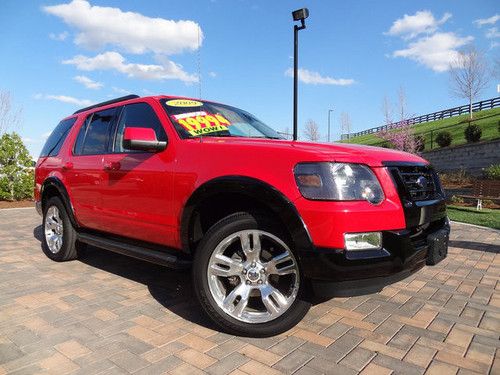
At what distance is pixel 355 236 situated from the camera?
2.50 meters

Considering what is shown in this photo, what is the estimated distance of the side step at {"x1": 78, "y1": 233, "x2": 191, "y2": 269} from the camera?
3.23 meters

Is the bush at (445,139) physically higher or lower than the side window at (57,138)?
higher

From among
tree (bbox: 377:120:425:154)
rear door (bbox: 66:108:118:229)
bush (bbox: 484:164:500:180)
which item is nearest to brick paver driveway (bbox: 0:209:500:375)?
rear door (bbox: 66:108:118:229)

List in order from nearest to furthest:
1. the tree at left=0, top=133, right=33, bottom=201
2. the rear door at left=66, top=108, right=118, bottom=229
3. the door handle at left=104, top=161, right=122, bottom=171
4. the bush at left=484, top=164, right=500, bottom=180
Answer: the door handle at left=104, top=161, right=122, bottom=171, the rear door at left=66, top=108, right=118, bottom=229, the tree at left=0, top=133, right=33, bottom=201, the bush at left=484, top=164, right=500, bottom=180

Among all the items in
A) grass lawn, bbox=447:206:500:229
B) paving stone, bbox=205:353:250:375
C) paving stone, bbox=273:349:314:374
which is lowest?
grass lawn, bbox=447:206:500:229

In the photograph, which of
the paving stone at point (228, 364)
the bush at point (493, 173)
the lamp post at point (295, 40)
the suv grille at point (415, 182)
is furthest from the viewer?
the bush at point (493, 173)

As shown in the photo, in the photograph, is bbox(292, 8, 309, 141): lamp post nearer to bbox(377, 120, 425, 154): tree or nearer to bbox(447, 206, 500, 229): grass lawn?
bbox(447, 206, 500, 229): grass lawn

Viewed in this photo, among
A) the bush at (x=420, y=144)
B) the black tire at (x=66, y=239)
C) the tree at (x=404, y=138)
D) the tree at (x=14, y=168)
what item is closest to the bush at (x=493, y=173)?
the tree at (x=404, y=138)

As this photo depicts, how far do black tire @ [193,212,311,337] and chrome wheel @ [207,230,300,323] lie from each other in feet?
0.10

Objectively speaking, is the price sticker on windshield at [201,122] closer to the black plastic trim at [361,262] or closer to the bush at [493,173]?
the black plastic trim at [361,262]

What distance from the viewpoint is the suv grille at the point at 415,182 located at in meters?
2.74

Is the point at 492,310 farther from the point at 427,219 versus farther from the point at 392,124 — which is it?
the point at 392,124

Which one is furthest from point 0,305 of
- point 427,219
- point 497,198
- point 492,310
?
point 497,198

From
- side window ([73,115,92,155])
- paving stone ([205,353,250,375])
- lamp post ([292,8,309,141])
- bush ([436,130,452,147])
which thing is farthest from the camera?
bush ([436,130,452,147])
